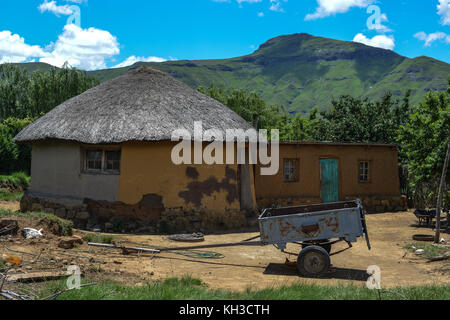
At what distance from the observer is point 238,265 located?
784 cm

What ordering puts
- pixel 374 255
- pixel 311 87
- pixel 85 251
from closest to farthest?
pixel 85 251
pixel 374 255
pixel 311 87

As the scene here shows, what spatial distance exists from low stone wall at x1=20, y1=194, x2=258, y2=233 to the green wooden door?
5.25 metres

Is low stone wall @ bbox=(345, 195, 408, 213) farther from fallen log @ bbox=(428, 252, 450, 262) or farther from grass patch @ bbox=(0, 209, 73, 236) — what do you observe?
grass patch @ bbox=(0, 209, 73, 236)

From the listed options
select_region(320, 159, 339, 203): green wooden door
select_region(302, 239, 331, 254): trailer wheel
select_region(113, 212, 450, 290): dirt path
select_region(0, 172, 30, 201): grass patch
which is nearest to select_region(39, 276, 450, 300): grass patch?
select_region(113, 212, 450, 290): dirt path

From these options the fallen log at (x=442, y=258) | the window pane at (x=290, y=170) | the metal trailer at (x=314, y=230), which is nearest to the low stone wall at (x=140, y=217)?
the window pane at (x=290, y=170)

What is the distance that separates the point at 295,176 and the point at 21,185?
1163cm

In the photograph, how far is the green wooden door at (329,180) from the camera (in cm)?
1598

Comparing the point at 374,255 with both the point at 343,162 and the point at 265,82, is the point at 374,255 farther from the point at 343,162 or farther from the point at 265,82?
the point at 265,82

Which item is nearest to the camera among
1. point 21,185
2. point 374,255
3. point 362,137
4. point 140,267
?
point 140,267

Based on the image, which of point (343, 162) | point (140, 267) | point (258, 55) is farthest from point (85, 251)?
point (258, 55)

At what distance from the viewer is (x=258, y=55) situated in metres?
151

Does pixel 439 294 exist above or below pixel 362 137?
below

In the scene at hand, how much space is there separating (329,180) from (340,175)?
524mm

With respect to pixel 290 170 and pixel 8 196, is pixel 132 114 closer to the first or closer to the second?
pixel 290 170
